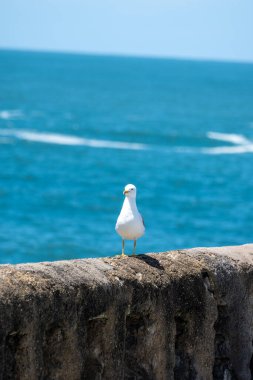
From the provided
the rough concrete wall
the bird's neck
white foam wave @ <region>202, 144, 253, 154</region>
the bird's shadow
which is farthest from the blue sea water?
the bird's shadow

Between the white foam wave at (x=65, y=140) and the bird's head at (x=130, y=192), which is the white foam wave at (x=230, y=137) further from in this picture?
the bird's head at (x=130, y=192)

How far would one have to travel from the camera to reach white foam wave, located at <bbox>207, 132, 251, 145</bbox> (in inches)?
2980

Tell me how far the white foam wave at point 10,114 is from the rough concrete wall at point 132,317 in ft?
258

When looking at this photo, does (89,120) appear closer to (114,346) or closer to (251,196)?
(251,196)

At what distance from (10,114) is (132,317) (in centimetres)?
8358

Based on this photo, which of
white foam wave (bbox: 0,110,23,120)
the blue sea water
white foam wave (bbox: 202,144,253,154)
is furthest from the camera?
white foam wave (bbox: 0,110,23,120)

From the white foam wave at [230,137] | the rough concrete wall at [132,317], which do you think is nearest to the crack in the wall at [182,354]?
the rough concrete wall at [132,317]

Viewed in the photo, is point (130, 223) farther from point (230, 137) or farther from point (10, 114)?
point (10, 114)

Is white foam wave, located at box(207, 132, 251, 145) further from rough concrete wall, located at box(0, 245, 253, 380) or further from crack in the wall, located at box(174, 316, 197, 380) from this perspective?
crack in the wall, located at box(174, 316, 197, 380)

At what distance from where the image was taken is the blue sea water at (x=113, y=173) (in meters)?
37.6

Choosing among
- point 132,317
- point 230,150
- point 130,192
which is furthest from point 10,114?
point 132,317

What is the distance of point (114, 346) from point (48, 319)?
75 centimetres

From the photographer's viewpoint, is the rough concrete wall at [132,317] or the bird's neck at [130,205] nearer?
the rough concrete wall at [132,317]

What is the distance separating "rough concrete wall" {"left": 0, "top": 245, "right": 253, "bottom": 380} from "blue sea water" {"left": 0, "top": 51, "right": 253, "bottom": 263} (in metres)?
21.5
